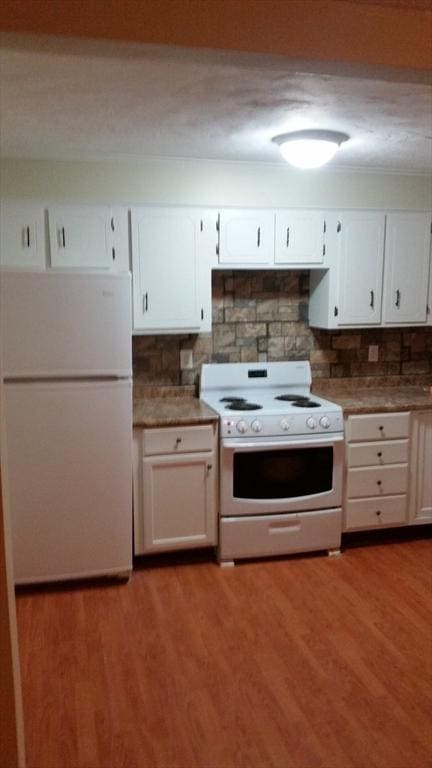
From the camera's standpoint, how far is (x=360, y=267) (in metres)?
3.77

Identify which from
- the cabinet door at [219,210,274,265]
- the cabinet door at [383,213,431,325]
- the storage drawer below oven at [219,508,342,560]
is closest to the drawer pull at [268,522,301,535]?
the storage drawer below oven at [219,508,342,560]

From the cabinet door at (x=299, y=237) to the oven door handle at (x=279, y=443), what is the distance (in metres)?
1.10

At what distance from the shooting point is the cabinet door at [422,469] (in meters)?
3.70

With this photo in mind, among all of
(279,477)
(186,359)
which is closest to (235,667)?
(279,477)

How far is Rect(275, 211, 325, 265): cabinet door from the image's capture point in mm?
3600

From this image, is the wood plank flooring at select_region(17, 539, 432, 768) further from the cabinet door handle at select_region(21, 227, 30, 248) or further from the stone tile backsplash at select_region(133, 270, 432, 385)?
the cabinet door handle at select_region(21, 227, 30, 248)

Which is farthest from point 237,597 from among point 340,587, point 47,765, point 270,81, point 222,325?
point 270,81

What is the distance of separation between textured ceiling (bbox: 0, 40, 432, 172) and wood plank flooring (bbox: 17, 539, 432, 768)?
2191 millimetres

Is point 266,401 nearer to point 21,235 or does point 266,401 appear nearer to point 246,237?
point 246,237

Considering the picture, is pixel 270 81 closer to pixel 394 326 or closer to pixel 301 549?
pixel 394 326

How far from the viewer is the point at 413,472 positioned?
3.75 m

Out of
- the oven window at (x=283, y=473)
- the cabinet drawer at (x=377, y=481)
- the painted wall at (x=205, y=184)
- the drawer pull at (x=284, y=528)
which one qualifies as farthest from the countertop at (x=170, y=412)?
the painted wall at (x=205, y=184)

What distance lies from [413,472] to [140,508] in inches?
68.3

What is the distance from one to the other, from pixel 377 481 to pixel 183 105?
8.07ft
